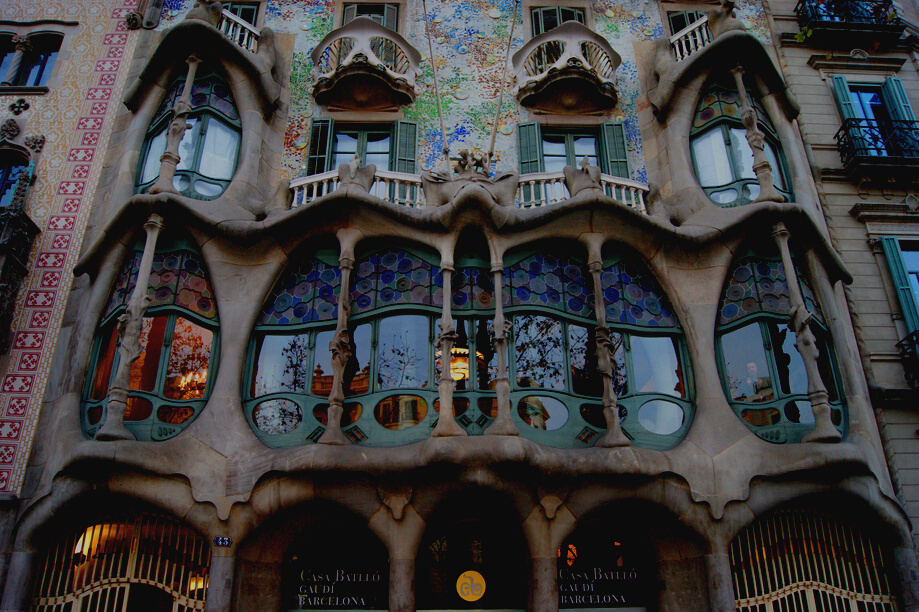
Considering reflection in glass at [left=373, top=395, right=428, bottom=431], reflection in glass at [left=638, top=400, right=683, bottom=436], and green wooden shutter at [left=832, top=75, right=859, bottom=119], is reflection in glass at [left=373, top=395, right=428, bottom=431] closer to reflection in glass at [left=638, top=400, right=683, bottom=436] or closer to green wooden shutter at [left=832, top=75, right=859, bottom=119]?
reflection in glass at [left=638, top=400, right=683, bottom=436]

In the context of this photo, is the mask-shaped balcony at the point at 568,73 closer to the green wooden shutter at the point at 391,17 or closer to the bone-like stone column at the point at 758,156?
the bone-like stone column at the point at 758,156

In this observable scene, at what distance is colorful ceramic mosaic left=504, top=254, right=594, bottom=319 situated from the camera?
437 inches

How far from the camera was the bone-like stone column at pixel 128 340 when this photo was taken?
9750 millimetres

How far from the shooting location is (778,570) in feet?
34.3

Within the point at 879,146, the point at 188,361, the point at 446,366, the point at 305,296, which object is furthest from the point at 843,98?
the point at 188,361

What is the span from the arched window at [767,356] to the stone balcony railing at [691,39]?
16.1 feet

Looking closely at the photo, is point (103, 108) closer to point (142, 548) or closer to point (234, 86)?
point (234, 86)

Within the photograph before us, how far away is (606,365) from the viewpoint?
10.4 m

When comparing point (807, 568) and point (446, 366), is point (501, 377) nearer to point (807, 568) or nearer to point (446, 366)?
point (446, 366)

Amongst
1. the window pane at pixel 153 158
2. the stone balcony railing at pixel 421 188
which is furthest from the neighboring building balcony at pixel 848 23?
the window pane at pixel 153 158

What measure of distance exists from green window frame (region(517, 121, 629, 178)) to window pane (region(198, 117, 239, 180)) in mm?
5631

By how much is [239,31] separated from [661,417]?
442 inches

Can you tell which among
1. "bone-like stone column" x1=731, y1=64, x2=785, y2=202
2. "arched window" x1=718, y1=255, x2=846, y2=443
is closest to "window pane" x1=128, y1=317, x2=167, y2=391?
A: "arched window" x1=718, y1=255, x2=846, y2=443

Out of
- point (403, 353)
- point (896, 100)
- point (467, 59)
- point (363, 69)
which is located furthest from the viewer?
point (467, 59)
